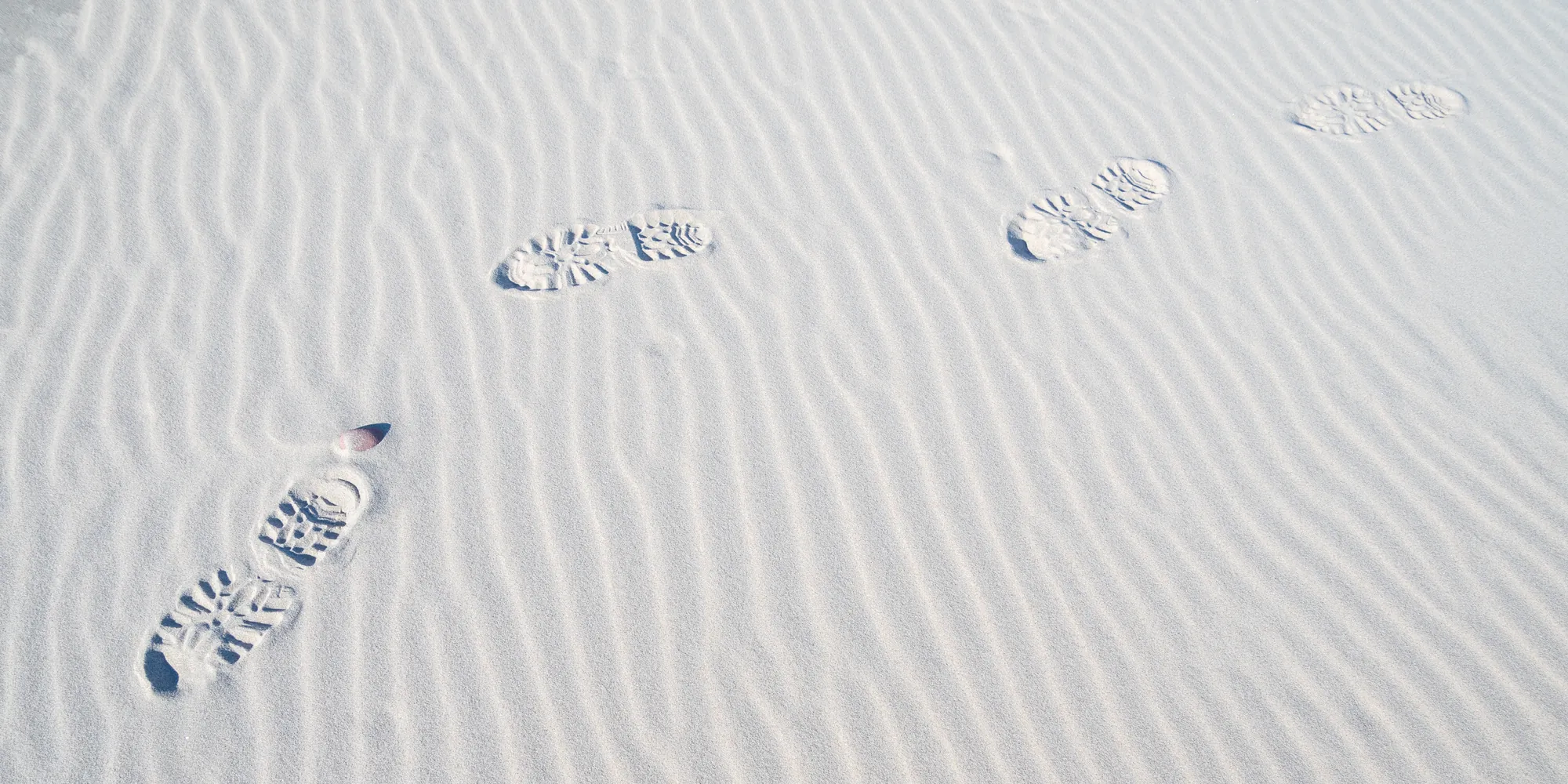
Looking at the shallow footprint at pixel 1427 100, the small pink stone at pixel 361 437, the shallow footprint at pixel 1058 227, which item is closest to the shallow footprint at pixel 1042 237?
the shallow footprint at pixel 1058 227

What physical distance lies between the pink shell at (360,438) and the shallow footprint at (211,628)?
427 millimetres

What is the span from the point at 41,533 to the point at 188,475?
365mm

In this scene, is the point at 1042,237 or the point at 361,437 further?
the point at 1042,237

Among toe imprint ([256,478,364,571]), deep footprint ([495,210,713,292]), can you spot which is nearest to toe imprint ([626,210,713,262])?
deep footprint ([495,210,713,292])

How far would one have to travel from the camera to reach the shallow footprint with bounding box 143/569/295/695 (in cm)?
232

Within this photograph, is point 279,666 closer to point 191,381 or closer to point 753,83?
point 191,381

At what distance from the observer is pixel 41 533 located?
2.53 m

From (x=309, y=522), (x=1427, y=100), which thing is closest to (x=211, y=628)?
(x=309, y=522)

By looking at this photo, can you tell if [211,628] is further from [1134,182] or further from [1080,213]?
[1134,182]

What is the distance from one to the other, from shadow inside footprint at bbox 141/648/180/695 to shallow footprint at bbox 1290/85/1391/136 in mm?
4435

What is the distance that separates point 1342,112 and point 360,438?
409cm

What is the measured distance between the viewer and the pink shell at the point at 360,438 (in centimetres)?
272

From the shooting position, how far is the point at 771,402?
2.91 m

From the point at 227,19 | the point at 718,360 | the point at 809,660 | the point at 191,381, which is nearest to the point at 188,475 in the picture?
the point at 191,381
